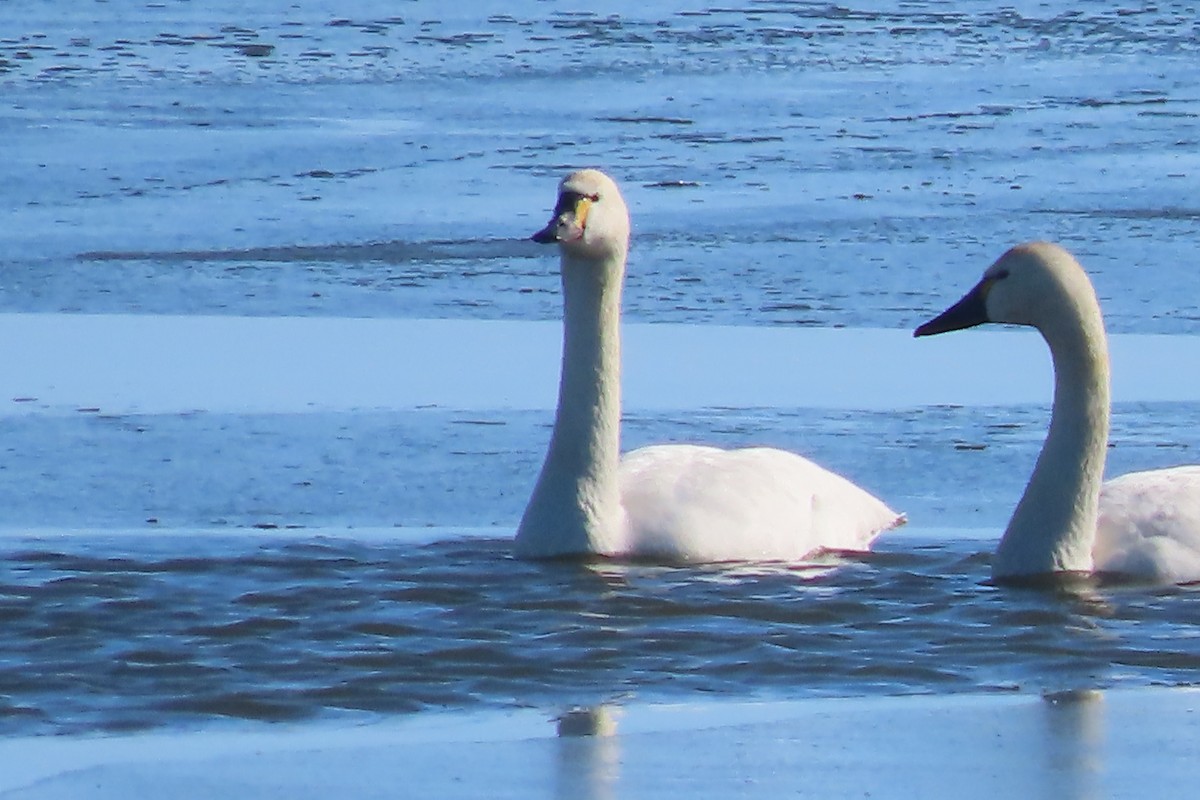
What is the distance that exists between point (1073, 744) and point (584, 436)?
257cm

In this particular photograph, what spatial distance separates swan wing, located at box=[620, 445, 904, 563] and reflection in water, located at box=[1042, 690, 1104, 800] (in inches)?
72.1

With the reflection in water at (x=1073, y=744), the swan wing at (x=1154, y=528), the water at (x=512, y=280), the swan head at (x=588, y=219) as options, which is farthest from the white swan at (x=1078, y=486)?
the reflection in water at (x=1073, y=744)

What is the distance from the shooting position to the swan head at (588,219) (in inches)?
285

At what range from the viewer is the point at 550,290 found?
429 inches

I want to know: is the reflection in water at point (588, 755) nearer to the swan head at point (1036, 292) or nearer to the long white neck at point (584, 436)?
the long white neck at point (584, 436)

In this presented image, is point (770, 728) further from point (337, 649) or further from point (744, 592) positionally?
point (744, 592)

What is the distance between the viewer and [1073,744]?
16.4 ft

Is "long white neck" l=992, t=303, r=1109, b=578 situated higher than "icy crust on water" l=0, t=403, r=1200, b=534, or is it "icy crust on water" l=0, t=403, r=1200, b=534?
"long white neck" l=992, t=303, r=1109, b=578

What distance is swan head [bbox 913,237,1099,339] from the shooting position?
7.05 metres

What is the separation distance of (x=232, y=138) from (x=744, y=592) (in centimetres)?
819

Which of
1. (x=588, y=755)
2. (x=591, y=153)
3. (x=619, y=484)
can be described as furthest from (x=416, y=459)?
(x=591, y=153)

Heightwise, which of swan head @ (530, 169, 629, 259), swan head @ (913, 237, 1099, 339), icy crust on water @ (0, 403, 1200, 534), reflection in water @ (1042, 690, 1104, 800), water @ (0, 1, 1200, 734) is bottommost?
icy crust on water @ (0, 403, 1200, 534)

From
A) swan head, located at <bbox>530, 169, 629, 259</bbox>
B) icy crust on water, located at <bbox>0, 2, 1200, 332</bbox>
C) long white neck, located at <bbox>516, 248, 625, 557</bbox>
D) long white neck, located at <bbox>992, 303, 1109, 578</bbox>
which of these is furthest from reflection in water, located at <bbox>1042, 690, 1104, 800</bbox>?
icy crust on water, located at <bbox>0, 2, 1200, 332</bbox>

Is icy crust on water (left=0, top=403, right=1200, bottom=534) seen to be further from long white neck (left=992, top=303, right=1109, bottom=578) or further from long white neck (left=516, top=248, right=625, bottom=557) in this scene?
long white neck (left=992, top=303, right=1109, bottom=578)
